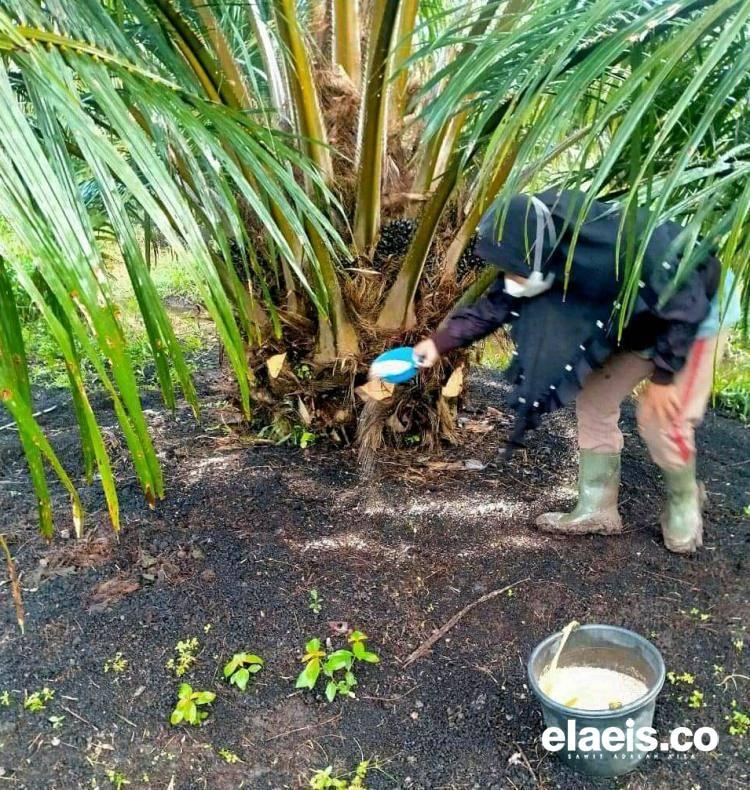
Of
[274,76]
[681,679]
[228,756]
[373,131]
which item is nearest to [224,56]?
[274,76]

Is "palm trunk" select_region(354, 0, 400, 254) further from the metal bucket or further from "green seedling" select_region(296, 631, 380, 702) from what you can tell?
the metal bucket

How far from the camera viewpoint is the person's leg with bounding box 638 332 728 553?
1.80m

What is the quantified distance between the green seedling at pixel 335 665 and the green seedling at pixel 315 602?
128 mm

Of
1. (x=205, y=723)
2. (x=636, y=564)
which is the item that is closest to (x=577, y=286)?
(x=636, y=564)

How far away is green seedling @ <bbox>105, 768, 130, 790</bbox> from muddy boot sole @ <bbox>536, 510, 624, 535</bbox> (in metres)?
1.26

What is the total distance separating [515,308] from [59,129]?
1.19 meters

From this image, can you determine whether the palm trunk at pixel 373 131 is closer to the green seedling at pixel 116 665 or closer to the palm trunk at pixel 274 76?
the palm trunk at pixel 274 76

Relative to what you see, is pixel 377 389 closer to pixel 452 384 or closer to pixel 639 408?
pixel 452 384

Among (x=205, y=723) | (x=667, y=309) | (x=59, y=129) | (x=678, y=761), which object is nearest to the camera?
(x=59, y=129)

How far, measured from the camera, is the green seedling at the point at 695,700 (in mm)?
1533

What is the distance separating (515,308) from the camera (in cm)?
187

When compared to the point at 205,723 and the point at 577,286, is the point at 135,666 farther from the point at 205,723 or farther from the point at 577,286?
the point at 577,286

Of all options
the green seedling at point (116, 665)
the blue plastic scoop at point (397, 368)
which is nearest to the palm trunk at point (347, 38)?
the blue plastic scoop at point (397, 368)

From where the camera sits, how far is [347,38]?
2059 millimetres
